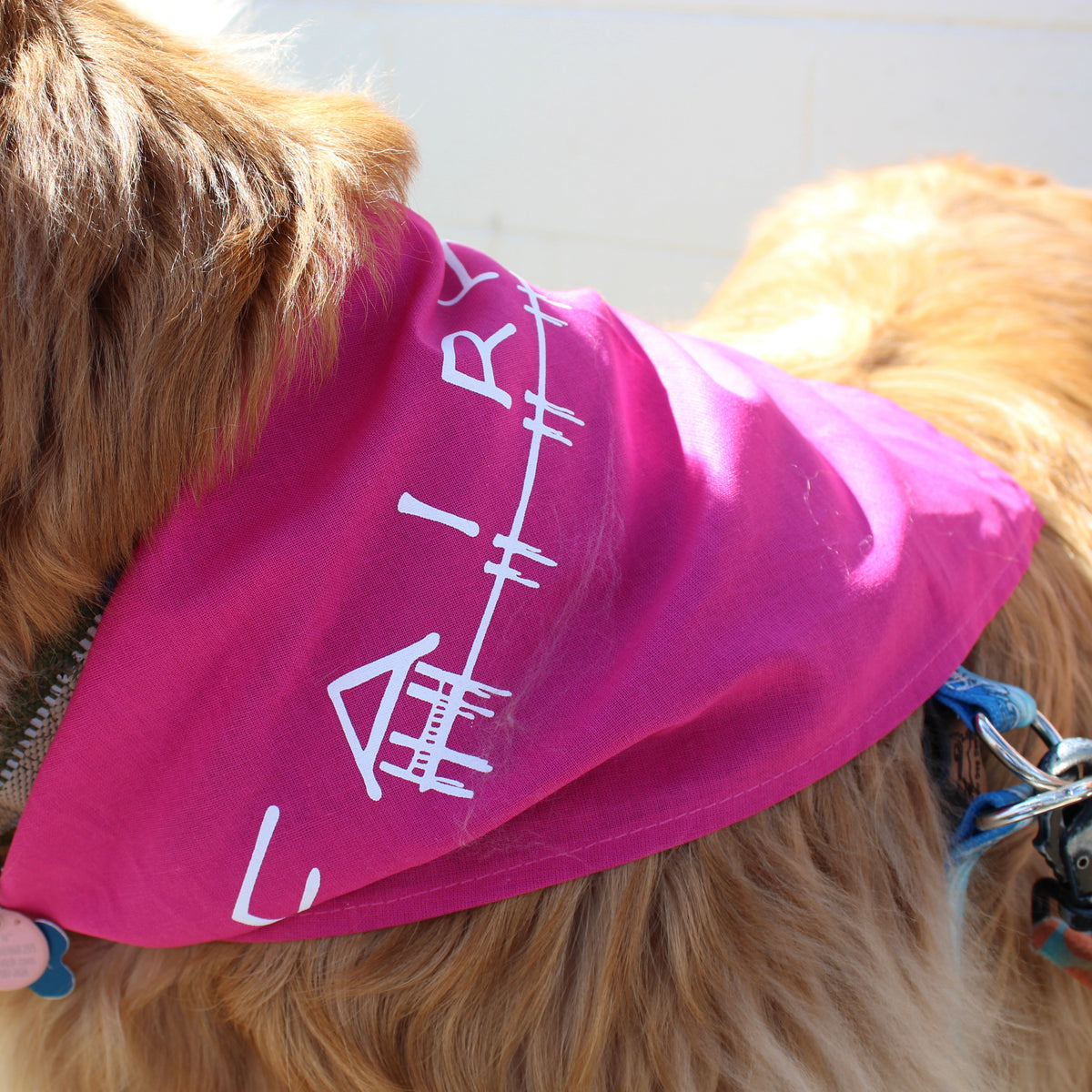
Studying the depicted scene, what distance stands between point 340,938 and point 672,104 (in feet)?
7.23

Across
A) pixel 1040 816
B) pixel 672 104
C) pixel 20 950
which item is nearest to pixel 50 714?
pixel 20 950

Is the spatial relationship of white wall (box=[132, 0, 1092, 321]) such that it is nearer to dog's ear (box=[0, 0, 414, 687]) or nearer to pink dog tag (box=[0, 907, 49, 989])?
dog's ear (box=[0, 0, 414, 687])

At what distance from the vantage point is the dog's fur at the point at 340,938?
1.67ft

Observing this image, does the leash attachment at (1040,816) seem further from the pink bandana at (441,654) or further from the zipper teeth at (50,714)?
the zipper teeth at (50,714)

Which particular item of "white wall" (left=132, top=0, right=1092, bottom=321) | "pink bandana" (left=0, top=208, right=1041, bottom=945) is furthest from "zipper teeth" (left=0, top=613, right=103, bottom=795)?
"white wall" (left=132, top=0, right=1092, bottom=321)

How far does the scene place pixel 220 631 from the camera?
56 cm

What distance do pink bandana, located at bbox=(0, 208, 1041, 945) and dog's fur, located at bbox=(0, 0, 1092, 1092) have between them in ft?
0.12

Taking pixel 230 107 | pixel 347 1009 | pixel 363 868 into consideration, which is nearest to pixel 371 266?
pixel 230 107

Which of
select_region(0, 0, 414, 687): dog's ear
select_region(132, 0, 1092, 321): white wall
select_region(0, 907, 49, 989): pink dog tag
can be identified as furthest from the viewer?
select_region(132, 0, 1092, 321): white wall

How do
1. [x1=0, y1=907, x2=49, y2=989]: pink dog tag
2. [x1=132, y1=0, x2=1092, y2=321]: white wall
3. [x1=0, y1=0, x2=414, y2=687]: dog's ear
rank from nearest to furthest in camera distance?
1. [x1=0, y1=0, x2=414, y2=687]: dog's ear
2. [x1=0, y1=907, x2=49, y2=989]: pink dog tag
3. [x1=132, y1=0, x2=1092, y2=321]: white wall

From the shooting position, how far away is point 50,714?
592mm

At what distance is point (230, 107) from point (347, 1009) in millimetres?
545

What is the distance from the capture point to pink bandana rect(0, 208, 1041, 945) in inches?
22.3

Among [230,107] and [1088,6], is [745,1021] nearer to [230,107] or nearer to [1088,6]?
[230,107]
